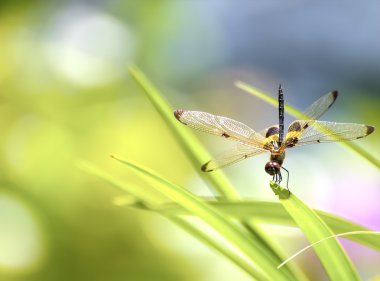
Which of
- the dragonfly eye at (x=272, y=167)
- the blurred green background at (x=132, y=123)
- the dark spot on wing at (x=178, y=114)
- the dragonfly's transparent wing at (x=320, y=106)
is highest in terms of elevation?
the blurred green background at (x=132, y=123)

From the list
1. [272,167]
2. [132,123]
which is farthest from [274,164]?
[132,123]

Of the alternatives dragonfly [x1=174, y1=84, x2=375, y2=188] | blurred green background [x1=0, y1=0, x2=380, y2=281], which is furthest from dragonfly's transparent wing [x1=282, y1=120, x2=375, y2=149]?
blurred green background [x1=0, y1=0, x2=380, y2=281]

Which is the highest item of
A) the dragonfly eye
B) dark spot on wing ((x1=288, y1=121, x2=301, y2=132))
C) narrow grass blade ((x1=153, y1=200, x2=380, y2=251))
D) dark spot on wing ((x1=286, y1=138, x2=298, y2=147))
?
dark spot on wing ((x1=288, y1=121, x2=301, y2=132))

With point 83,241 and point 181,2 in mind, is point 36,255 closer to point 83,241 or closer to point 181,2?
point 83,241

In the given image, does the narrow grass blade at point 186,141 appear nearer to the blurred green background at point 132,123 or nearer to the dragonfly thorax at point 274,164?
the dragonfly thorax at point 274,164

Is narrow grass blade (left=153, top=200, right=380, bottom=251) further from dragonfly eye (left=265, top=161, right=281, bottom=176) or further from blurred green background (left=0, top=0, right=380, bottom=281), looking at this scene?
blurred green background (left=0, top=0, right=380, bottom=281)

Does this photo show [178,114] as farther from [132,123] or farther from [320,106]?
[132,123]

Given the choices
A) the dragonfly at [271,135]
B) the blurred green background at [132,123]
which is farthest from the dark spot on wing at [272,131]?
the blurred green background at [132,123]
